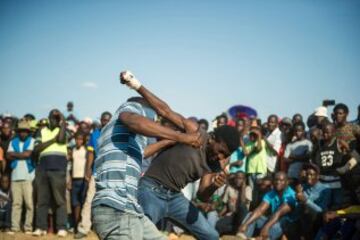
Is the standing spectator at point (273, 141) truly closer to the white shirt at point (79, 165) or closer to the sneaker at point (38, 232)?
the white shirt at point (79, 165)

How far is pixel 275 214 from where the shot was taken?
8797 mm

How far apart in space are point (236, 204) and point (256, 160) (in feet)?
3.56

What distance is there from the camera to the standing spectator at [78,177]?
10.4 meters

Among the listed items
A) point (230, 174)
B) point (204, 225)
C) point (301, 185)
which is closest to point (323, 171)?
point (301, 185)

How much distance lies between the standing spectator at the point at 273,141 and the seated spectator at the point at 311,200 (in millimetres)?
1361

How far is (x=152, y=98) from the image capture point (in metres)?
3.79

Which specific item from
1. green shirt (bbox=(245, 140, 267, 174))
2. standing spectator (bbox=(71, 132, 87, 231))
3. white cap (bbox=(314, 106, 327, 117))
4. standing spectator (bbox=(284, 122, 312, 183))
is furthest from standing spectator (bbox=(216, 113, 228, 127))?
standing spectator (bbox=(71, 132, 87, 231))

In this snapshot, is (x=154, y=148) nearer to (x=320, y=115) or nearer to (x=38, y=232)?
(x=320, y=115)

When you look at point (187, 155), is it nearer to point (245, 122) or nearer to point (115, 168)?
point (115, 168)

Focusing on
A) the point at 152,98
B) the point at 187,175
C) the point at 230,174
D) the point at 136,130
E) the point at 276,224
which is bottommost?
the point at 276,224

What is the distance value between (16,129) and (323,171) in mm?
6864

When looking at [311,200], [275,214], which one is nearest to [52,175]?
[275,214]

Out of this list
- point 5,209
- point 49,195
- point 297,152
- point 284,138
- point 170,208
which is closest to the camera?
point 170,208

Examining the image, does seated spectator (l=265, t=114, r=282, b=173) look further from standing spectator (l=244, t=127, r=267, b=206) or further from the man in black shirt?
the man in black shirt
